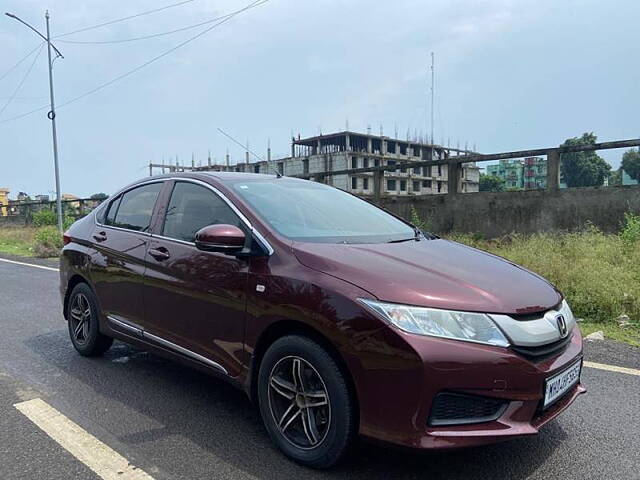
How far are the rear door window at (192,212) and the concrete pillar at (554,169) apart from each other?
8.11 metres

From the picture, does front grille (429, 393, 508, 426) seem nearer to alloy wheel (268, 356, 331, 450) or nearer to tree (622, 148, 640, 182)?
alloy wheel (268, 356, 331, 450)

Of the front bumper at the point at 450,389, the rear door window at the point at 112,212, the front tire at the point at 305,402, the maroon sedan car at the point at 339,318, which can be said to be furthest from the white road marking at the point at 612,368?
the rear door window at the point at 112,212

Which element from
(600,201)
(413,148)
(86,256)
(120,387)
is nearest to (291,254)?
(120,387)

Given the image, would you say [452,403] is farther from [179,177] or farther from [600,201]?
[600,201]

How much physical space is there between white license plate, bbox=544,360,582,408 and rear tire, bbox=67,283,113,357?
11.8ft

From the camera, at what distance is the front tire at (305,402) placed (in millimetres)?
2660

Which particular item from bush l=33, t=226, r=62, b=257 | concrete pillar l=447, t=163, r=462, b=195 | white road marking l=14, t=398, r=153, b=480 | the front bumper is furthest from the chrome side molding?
bush l=33, t=226, r=62, b=257

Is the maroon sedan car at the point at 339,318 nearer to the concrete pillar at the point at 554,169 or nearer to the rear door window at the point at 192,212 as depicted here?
the rear door window at the point at 192,212

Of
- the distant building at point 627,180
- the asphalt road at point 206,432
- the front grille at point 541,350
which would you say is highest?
the distant building at point 627,180

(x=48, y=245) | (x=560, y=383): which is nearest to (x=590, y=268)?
(x=560, y=383)

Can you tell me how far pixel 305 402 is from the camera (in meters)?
2.87

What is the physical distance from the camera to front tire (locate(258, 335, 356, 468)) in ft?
8.73

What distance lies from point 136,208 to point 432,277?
273cm

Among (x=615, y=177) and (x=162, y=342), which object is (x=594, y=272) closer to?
(x=615, y=177)
